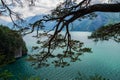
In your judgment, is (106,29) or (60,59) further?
(106,29)

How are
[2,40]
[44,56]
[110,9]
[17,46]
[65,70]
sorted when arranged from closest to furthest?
1. [110,9]
2. [44,56]
3. [65,70]
4. [2,40]
5. [17,46]

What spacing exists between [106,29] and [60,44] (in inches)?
71.6

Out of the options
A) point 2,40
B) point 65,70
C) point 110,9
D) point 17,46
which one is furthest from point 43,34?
point 17,46

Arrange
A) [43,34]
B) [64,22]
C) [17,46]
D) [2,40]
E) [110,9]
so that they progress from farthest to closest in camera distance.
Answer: [17,46] < [2,40] < [43,34] < [64,22] < [110,9]

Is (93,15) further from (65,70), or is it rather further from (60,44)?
(65,70)

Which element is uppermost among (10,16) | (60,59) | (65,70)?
(10,16)

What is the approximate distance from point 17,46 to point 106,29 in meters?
55.6

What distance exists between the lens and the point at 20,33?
7832 millimetres

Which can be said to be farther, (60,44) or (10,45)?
(10,45)

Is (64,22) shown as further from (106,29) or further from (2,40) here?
(2,40)

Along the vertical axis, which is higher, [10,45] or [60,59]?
[60,59]

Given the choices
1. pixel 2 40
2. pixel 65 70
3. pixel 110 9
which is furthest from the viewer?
pixel 2 40

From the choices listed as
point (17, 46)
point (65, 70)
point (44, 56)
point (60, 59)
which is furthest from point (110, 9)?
point (17, 46)

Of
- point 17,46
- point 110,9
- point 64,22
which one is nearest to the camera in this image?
point 110,9
